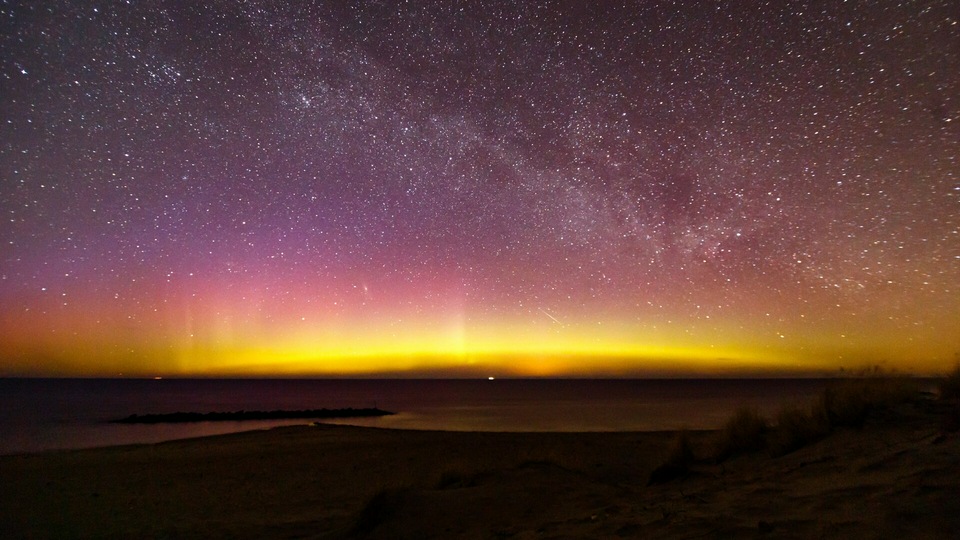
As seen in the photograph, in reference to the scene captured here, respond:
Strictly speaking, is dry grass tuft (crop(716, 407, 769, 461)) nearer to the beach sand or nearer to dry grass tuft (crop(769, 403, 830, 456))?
dry grass tuft (crop(769, 403, 830, 456))

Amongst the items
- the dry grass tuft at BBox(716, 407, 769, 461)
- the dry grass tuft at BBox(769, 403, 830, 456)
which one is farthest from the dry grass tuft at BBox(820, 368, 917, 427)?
the dry grass tuft at BBox(716, 407, 769, 461)

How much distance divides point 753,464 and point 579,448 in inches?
456

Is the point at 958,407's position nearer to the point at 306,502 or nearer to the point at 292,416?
the point at 306,502

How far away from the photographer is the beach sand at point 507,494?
525 centimetres

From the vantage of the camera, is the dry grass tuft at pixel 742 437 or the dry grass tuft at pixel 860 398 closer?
the dry grass tuft at pixel 860 398

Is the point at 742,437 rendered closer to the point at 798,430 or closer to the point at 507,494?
the point at 798,430

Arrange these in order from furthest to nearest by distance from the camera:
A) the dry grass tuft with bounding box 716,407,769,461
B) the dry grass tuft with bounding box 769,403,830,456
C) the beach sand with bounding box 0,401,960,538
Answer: the dry grass tuft with bounding box 716,407,769,461, the dry grass tuft with bounding box 769,403,830,456, the beach sand with bounding box 0,401,960,538

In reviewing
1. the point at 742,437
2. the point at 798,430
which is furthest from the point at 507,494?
the point at 798,430

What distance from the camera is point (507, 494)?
8.23 metres

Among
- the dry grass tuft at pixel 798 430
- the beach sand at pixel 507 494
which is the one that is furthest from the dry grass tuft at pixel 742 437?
the beach sand at pixel 507 494

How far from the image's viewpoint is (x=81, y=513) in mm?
11422

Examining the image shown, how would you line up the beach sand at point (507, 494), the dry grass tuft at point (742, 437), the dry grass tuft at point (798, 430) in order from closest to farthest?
the beach sand at point (507, 494), the dry grass tuft at point (798, 430), the dry grass tuft at point (742, 437)

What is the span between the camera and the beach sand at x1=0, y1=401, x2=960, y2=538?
525 centimetres

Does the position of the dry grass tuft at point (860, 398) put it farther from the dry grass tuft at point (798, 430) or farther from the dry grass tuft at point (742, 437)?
the dry grass tuft at point (742, 437)
